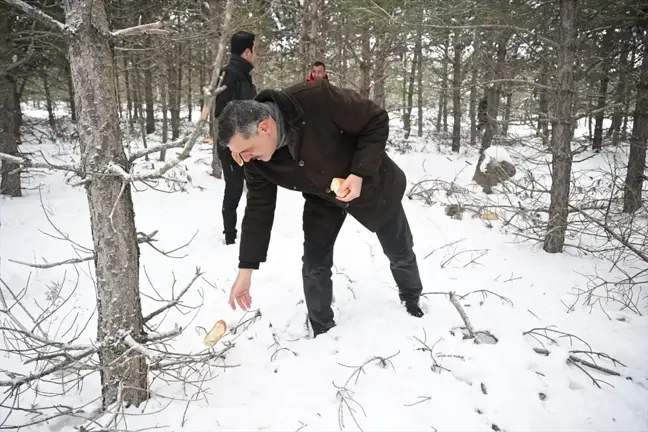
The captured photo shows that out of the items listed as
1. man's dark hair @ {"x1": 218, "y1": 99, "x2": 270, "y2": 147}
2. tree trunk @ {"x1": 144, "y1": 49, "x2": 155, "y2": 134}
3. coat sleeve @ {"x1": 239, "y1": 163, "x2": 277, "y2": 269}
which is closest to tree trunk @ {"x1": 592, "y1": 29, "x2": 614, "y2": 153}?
coat sleeve @ {"x1": 239, "y1": 163, "x2": 277, "y2": 269}

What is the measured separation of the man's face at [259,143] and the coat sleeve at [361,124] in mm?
412

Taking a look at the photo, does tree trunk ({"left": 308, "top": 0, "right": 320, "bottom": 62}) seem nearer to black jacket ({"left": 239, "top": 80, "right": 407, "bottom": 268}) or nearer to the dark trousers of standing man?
the dark trousers of standing man

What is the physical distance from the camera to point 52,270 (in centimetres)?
388

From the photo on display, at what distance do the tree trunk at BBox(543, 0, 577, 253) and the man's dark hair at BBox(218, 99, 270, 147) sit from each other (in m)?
3.41

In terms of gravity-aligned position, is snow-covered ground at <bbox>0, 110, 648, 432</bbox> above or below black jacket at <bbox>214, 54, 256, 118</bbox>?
below

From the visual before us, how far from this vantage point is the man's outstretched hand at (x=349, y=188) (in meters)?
2.20

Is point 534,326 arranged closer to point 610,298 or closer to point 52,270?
point 610,298

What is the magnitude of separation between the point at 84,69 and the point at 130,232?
87 centimetres

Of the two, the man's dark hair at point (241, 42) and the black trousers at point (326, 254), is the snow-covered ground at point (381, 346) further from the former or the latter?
the man's dark hair at point (241, 42)

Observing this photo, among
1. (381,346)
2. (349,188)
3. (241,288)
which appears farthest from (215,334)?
(349,188)

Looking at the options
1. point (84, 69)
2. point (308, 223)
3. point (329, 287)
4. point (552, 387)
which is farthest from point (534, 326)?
point (84, 69)

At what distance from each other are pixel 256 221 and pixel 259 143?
64 centimetres

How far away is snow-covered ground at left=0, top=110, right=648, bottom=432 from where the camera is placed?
7.06 feet

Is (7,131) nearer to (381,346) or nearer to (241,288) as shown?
(241,288)
